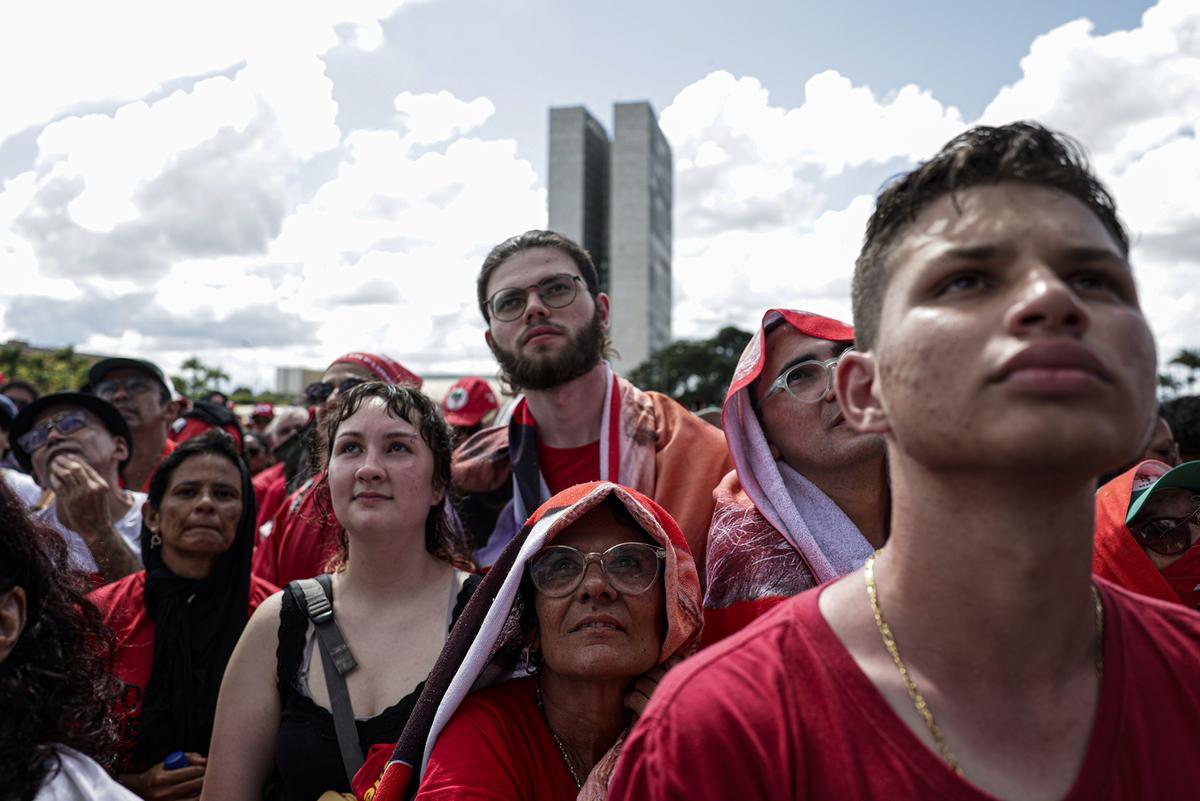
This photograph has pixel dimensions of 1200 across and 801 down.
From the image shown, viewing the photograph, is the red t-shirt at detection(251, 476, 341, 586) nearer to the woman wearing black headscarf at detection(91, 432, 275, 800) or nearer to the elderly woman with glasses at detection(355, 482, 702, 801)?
the woman wearing black headscarf at detection(91, 432, 275, 800)

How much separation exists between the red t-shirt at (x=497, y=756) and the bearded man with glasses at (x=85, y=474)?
1.96 m

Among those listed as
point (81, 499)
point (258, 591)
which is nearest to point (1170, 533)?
point (258, 591)

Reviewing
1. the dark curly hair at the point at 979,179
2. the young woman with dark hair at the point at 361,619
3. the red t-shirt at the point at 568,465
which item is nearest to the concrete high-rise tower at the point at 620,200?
the red t-shirt at the point at 568,465

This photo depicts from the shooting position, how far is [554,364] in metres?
3.33

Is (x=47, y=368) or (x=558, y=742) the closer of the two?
(x=558, y=742)

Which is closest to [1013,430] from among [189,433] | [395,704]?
[395,704]

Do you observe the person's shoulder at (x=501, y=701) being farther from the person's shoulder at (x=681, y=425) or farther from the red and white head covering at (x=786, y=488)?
the person's shoulder at (x=681, y=425)

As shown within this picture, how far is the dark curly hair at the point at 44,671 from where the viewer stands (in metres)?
1.72

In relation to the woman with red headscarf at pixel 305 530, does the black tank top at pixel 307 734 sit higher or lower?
lower

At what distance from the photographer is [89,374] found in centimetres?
480

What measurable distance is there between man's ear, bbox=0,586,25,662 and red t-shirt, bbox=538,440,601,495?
1.83 metres

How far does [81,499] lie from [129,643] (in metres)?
0.82

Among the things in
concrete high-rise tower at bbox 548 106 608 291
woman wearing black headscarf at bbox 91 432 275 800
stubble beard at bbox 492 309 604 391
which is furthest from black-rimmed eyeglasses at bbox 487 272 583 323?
concrete high-rise tower at bbox 548 106 608 291

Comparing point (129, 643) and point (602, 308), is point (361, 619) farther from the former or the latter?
point (602, 308)
